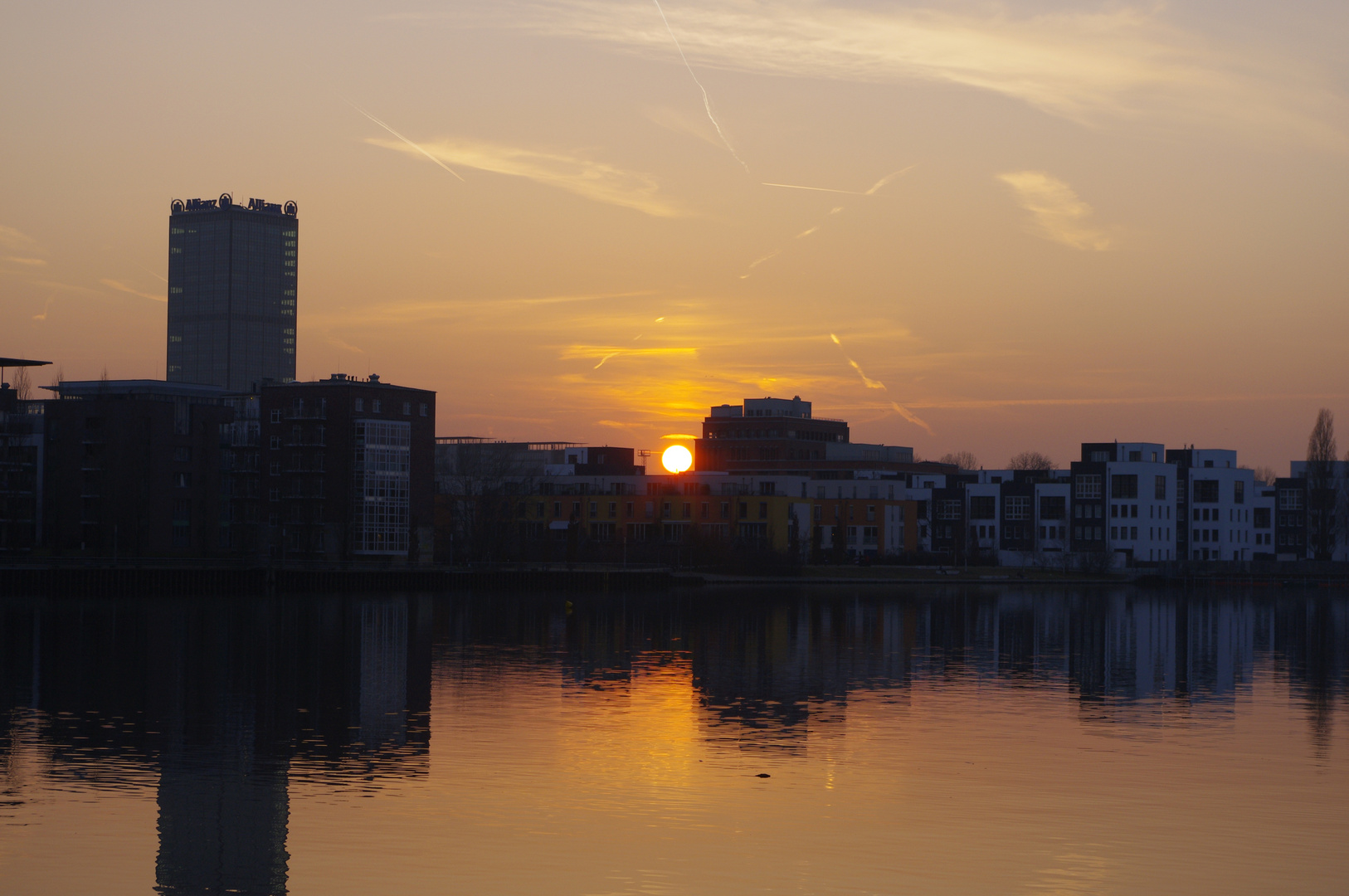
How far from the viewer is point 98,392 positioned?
6284 inches

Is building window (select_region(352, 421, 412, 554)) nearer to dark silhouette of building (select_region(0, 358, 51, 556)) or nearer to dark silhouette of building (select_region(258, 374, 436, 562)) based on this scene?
dark silhouette of building (select_region(258, 374, 436, 562))

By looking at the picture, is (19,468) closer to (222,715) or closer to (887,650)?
(887,650)

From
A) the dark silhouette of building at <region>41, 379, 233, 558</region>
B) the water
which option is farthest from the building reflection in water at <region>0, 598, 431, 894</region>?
the dark silhouette of building at <region>41, 379, 233, 558</region>

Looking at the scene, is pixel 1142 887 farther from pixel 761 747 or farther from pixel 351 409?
pixel 351 409

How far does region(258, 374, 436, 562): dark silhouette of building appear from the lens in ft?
525

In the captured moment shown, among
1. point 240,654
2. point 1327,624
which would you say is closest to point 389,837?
point 240,654

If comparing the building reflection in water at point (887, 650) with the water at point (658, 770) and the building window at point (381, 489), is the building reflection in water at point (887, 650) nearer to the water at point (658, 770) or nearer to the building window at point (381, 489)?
the water at point (658, 770)

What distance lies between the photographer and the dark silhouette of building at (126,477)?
152m

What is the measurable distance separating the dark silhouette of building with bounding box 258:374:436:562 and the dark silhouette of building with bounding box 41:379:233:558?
24.2 feet

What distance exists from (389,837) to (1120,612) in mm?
102904

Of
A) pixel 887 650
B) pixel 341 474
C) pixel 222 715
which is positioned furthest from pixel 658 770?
pixel 341 474

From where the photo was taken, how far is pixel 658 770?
31547 millimetres

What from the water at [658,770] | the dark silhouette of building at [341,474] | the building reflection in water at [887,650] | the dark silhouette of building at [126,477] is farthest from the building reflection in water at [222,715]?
the dark silhouette of building at [341,474]

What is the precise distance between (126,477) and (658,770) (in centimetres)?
13313
